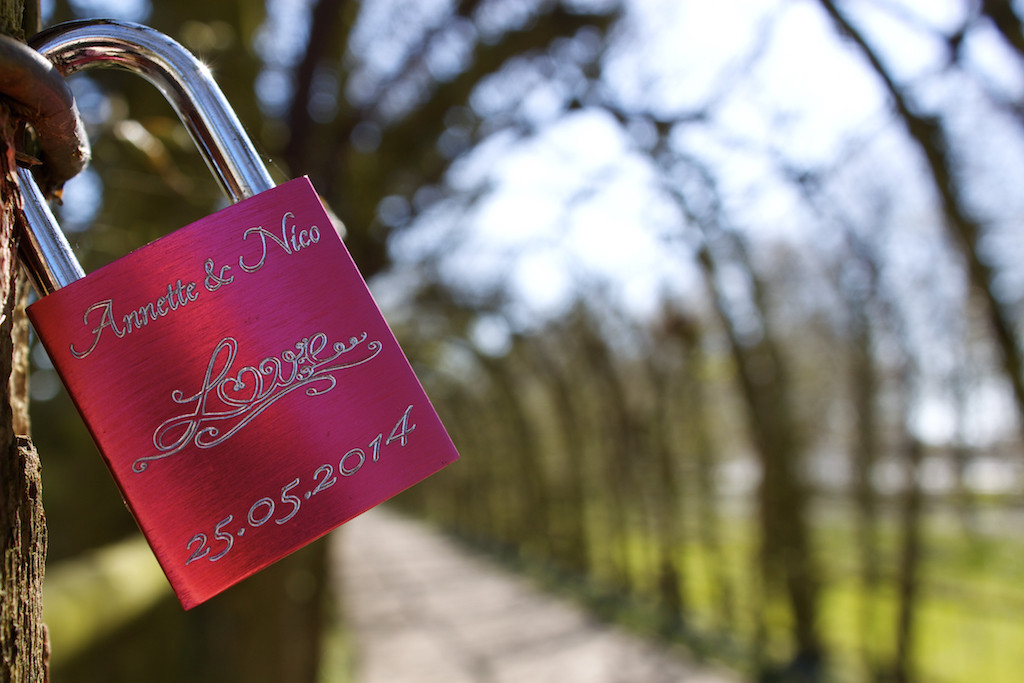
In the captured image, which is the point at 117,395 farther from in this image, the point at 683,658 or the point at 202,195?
the point at 683,658

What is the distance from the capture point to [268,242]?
25.6 inches

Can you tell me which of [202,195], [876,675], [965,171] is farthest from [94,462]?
[876,675]

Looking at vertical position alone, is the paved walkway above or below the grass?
above

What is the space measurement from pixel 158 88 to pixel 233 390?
315 millimetres

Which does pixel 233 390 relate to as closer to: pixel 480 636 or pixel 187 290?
pixel 187 290

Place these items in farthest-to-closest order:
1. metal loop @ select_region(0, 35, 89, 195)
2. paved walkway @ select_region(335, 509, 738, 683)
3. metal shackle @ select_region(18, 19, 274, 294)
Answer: paved walkway @ select_region(335, 509, 738, 683) → metal shackle @ select_region(18, 19, 274, 294) → metal loop @ select_region(0, 35, 89, 195)

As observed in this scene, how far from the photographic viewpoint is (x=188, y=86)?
0.71 meters

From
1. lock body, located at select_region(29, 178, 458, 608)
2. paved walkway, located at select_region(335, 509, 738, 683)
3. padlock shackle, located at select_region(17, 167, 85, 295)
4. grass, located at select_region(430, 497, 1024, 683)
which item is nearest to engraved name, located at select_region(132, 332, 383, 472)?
lock body, located at select_region(29, 178, 458, 608)

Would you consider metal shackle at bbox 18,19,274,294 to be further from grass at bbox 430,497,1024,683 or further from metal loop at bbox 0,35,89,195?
grass at bbox 430,497,1024,683

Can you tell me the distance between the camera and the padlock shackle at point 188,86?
2.08ft

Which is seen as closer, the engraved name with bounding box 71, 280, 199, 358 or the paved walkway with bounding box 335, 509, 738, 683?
the engraved name with bounding box 71, 280, 199, 358

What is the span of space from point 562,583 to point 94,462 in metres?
10.2

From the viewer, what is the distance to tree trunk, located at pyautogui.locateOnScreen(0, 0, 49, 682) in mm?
506

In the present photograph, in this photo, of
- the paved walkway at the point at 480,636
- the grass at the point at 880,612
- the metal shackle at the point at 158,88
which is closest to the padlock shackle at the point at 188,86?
the metal shackle at the point at 158,88
